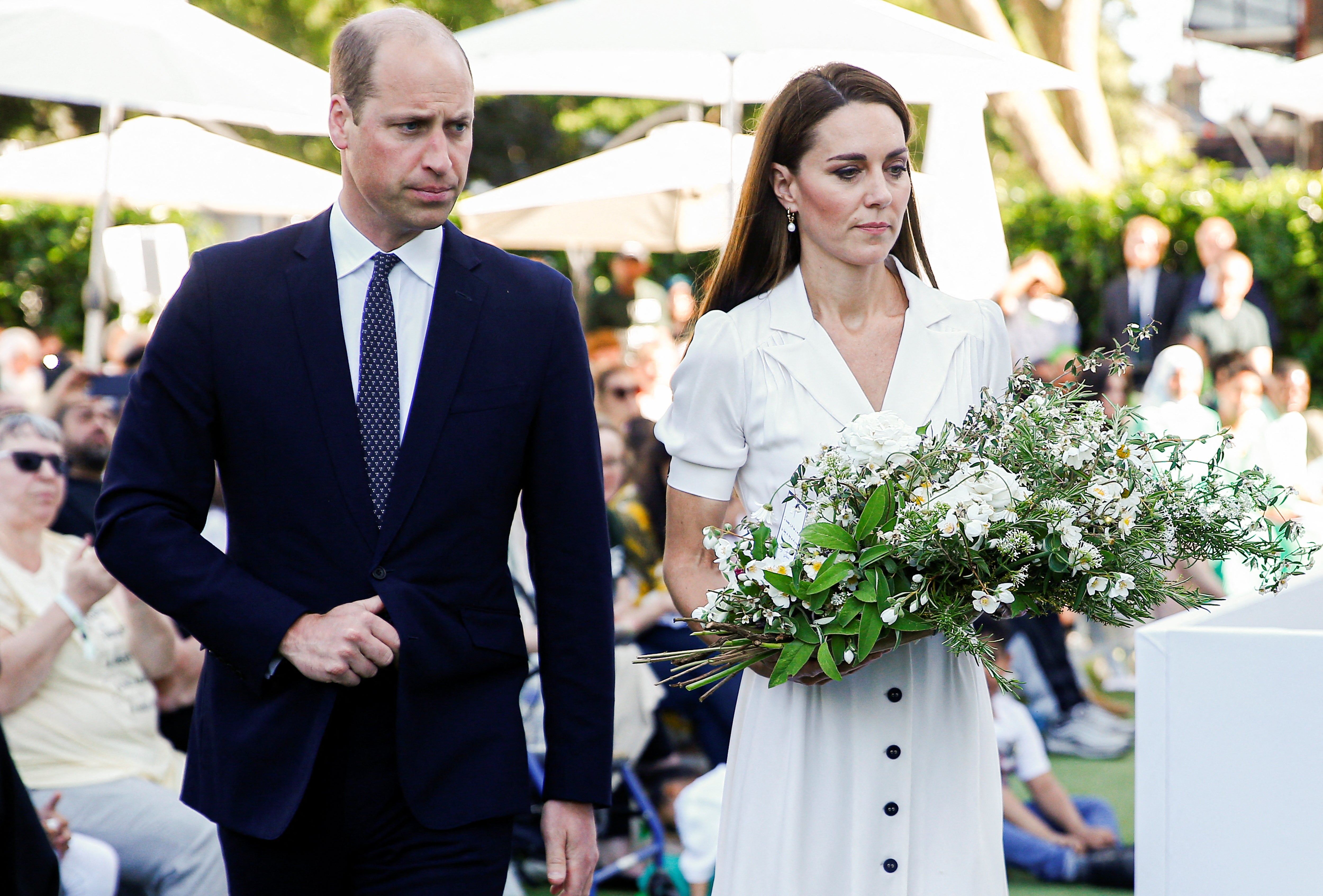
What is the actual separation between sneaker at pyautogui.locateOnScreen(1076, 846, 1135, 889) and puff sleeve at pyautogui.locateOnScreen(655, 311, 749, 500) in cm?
366

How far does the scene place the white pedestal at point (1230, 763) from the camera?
2012mm

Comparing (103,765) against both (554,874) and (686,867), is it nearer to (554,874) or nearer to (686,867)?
(686,867)

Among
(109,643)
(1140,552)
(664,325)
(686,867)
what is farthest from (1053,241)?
(1140,552)

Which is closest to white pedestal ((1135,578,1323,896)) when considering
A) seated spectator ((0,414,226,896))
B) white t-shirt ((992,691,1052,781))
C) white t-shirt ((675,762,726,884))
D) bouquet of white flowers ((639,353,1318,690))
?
bouquet of white flowers ((639,353,1318,690))

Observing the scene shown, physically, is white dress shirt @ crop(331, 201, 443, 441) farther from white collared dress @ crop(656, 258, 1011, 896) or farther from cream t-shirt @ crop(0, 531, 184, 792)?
cream t-shirt @ crop(0, 531, 184, 792)

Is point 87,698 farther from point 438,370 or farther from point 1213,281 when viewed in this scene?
point 1213,281

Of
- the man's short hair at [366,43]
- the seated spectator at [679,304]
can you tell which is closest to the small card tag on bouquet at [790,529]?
the man's short hair at [366,43]

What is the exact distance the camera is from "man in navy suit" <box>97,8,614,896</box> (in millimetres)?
2287

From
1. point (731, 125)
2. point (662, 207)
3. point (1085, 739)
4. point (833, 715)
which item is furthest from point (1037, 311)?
point (833, 715)

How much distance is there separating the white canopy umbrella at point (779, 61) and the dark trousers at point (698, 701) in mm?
2080

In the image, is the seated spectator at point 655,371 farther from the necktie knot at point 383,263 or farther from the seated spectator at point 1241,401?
the necktie knot at point 383,263

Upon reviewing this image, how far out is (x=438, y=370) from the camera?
2.38 metres

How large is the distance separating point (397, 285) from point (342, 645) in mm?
646

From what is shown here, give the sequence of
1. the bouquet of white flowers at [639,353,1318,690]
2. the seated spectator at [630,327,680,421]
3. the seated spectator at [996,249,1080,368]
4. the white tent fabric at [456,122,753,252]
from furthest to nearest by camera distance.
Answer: the seated spectator at [996,249,1080,368], the seated spectator at [630,327,680,421], the white tent fabric at [456,122,753,252], the bouquet of white flowers at [639,353,1318,690]
